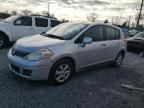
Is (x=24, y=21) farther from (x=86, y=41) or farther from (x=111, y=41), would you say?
(x=86, y=41)

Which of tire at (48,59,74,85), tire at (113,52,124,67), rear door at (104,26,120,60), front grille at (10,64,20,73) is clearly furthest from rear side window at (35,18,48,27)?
tire at (48,59,74,85)

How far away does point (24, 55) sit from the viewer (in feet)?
13.7

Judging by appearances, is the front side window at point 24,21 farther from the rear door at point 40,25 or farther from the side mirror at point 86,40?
the side mirror at point 86,40

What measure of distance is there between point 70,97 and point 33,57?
4.07ft

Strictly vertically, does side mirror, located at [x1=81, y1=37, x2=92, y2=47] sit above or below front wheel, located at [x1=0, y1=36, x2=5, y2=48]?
above

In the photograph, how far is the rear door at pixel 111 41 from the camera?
591 centimetres

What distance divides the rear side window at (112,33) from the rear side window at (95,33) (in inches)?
13.9

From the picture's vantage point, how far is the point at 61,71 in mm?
4516

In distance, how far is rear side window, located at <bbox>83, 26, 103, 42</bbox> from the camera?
17.1 feet

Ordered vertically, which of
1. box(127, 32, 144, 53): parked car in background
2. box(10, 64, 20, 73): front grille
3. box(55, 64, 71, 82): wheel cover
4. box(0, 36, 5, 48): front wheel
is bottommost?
box(127, 32, 144, 53): parked car in background

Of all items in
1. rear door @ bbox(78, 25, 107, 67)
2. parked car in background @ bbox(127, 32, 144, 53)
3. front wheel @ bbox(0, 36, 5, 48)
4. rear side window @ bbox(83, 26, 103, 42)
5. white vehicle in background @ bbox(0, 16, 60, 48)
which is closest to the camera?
rear door @ bbox(78, 25, 107, 67)

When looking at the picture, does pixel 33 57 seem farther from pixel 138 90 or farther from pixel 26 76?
pixel 138 90

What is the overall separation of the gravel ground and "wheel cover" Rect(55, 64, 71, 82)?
0.64 ft

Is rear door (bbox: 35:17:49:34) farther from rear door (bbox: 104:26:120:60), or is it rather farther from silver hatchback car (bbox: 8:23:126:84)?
rear door (bbox: 104:26:120:60)
